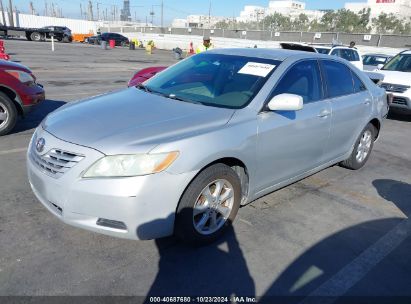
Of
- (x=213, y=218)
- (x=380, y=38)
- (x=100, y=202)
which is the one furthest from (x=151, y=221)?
(x=380, y=38)

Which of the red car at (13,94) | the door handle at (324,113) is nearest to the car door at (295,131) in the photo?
the door handle at (324,113)

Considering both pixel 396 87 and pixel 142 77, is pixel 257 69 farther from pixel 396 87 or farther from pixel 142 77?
pixel 396 87

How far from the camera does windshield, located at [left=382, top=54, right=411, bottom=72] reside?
1009cm

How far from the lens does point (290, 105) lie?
3.41 m

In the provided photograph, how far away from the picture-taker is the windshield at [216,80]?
11.9 ft

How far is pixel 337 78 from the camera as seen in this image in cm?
464

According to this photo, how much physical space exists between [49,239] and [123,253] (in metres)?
0.68

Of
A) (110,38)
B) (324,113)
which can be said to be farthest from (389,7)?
(324,113)

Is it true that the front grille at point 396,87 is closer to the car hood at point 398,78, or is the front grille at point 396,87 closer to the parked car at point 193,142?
the car hood at point 398,78

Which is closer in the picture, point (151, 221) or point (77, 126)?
point (151, 221)

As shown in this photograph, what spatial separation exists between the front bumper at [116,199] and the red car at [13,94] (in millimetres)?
3584

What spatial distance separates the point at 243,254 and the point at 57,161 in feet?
5.62

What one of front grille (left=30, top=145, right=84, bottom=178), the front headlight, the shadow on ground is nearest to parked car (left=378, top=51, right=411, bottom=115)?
the shadow on ground

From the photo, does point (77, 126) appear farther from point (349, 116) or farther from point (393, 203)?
point (393, 203)
